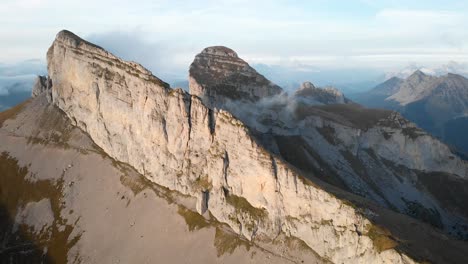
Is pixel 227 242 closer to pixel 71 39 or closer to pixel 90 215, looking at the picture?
pixel 90 215

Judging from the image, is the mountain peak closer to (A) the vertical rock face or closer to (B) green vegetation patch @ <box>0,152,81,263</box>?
(A) the vertical rock face

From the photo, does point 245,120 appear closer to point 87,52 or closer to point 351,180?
point 351,180

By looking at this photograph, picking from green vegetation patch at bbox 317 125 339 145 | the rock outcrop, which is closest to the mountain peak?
the rock outcrop

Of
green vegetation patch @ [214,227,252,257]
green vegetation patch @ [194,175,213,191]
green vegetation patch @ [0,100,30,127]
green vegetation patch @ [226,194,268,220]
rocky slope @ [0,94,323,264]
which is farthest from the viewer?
green vegetation patch @ [0,100,30,127]

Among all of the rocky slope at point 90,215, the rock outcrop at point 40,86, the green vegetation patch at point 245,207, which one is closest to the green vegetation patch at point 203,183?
the rocky slope at point 90,215

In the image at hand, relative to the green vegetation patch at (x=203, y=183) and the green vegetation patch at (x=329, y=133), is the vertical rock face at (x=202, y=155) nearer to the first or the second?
the green vegetation patch at (x=203, y=183)

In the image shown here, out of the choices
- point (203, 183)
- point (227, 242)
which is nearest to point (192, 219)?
point (203, 183)
